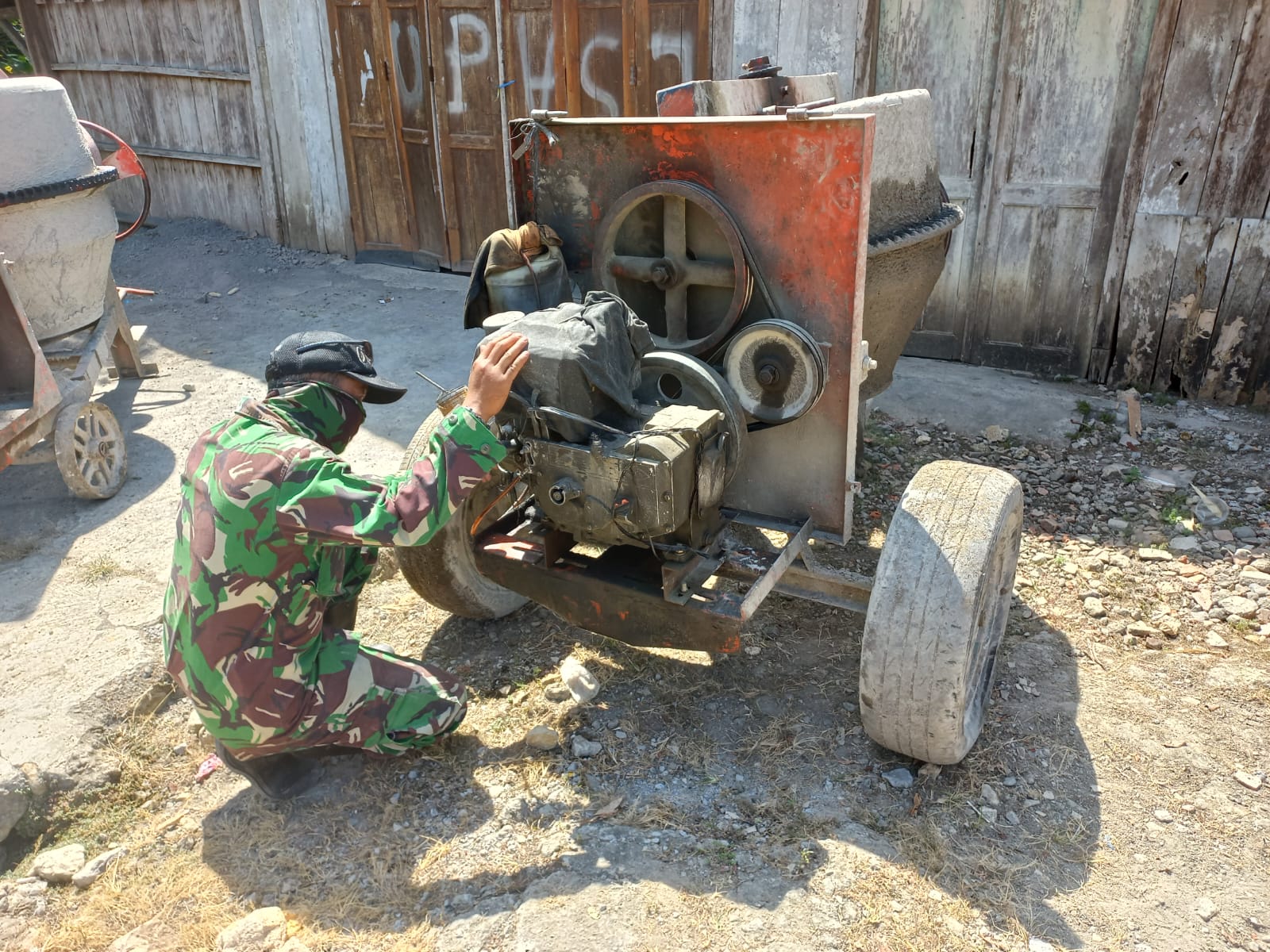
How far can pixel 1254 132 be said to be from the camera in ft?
16.1

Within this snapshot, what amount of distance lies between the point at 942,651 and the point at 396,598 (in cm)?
226

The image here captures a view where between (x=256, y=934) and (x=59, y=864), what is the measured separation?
0.72 m

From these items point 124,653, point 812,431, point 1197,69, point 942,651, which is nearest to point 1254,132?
point 1197,69

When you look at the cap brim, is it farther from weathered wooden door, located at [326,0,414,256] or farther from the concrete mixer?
weathered wooden door, located at [326,0,414,256]

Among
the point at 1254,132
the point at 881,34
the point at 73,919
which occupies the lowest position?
the point at 73,919

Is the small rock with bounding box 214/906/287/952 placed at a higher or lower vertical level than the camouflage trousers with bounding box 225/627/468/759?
lower

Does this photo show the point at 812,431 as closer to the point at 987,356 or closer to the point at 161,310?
the point at 987,356

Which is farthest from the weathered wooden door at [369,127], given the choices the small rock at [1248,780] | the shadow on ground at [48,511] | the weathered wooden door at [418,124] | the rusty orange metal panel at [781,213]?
the small rock at [1248,780]

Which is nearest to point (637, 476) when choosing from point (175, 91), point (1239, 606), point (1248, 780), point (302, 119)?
point (1248, 780)

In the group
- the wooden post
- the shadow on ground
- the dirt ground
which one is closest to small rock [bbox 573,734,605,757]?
the dirt ground

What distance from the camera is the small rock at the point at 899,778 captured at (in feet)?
9.10

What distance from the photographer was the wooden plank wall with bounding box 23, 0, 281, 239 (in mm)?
8625

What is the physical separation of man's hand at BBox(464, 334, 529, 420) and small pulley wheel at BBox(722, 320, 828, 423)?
2.55 feet

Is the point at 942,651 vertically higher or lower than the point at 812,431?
lower
